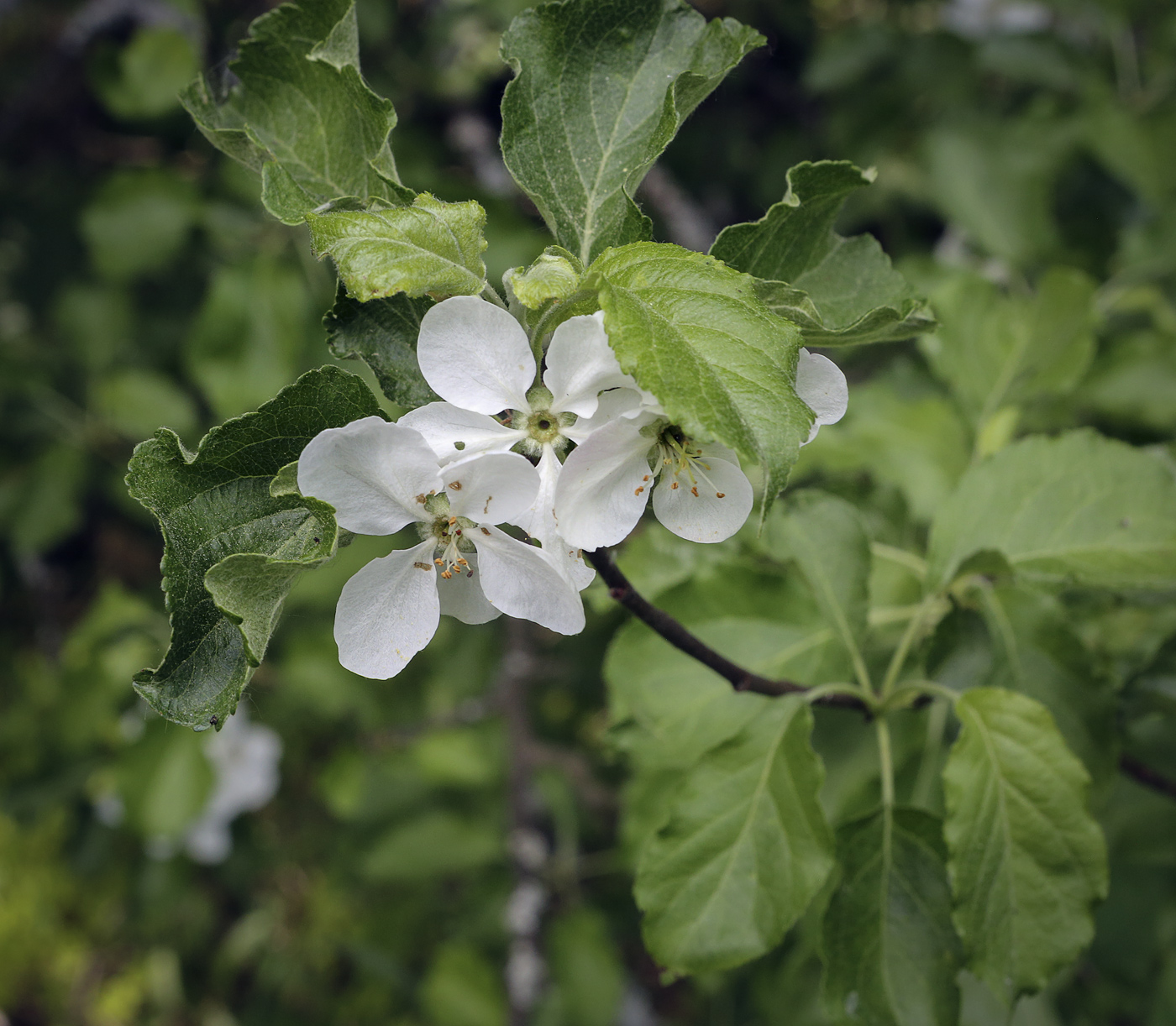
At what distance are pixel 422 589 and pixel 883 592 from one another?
0.69 meters

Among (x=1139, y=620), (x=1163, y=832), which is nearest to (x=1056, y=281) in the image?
(x=1139, y=620)

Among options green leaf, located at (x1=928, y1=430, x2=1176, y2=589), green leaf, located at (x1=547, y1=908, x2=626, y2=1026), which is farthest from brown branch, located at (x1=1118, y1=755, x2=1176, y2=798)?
green leaf, located at (x1=547, y1=908, x2=626, y2=1026)

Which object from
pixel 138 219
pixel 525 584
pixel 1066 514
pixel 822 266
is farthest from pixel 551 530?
pixel 138 219

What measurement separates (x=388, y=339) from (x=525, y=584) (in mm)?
201

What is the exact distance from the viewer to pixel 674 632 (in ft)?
2.20

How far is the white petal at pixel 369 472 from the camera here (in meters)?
0.52

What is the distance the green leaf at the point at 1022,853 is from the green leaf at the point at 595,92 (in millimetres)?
527

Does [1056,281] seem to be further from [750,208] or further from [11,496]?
[11,496]

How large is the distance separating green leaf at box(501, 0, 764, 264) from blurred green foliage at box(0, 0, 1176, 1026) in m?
0.40

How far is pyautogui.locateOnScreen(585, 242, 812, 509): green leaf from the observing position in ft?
1.54

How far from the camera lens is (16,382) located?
200 cm

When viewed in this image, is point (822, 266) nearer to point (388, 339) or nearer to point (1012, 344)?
point (388, 339)

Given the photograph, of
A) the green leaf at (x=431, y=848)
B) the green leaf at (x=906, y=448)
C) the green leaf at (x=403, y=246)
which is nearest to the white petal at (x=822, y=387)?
the green leaf at (x=403, y=246)

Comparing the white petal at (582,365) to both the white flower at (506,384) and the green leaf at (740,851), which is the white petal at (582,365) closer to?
the white flower at (506,384)
